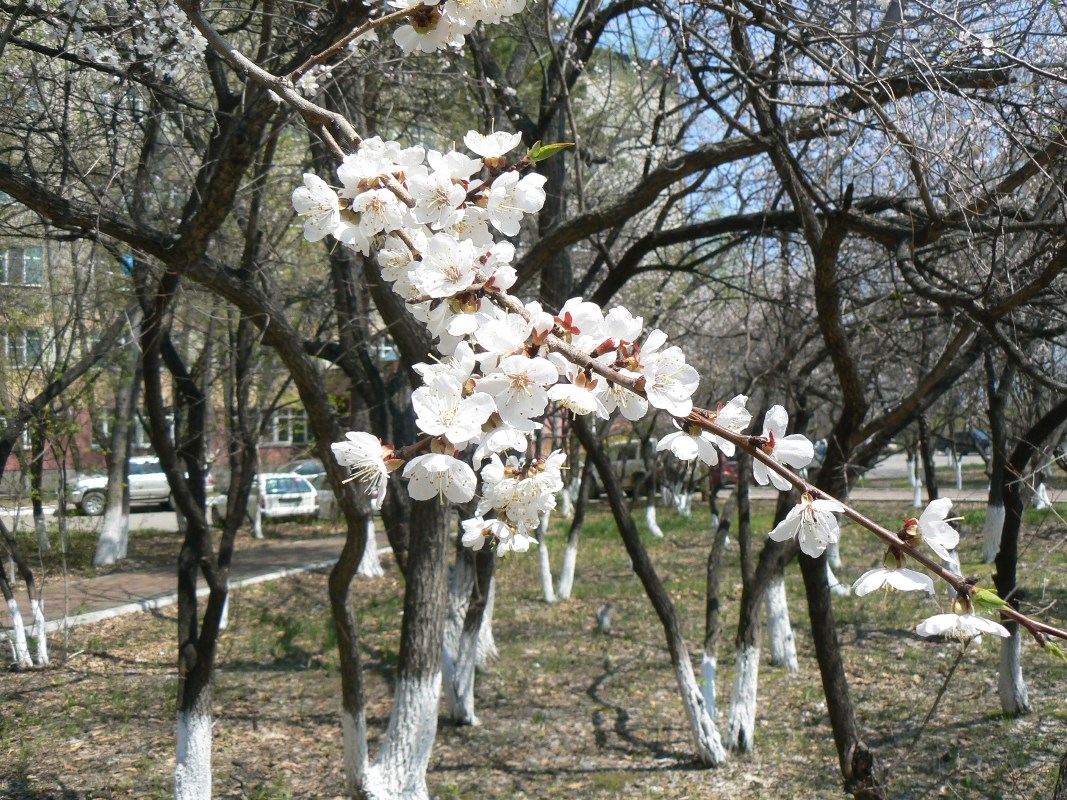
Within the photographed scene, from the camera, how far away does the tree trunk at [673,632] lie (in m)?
5.50

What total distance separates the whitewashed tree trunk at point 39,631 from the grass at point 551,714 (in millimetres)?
142

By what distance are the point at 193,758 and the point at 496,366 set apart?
4.46m

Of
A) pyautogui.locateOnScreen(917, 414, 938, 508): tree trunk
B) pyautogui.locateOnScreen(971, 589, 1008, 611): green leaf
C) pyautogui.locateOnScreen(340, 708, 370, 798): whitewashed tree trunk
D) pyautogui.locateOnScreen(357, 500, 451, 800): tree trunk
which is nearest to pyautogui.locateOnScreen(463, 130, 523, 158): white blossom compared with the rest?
pyautogui.locateOnScreen(971, 589, 1008, 611): green leaf

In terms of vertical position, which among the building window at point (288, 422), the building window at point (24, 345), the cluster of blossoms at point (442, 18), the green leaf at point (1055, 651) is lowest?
the green leaf at point (1055, 651)

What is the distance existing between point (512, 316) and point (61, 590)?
431 inches

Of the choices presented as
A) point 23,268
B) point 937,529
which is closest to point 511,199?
point 937,529

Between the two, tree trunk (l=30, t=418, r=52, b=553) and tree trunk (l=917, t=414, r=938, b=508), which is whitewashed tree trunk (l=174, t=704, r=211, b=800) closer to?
tree trunk (l=30, t=418, r=52, b=553)

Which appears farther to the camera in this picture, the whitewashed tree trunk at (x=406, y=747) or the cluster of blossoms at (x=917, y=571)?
the whitewashed tree trunk at (x=406, y=747)

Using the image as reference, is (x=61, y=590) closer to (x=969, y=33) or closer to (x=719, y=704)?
(x=719, y=704)

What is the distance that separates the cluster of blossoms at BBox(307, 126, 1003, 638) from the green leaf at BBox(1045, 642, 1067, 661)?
0.21ft

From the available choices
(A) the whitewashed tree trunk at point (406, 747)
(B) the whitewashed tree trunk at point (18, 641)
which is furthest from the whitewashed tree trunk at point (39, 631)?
(A) the whitewashed tree trunk at point (406, 747)

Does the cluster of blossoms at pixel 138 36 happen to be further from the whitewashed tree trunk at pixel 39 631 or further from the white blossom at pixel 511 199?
the whitewashed tree trunk at pixel 39 631

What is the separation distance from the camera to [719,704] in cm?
656

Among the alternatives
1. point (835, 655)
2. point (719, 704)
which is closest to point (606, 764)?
point (719, 704)
